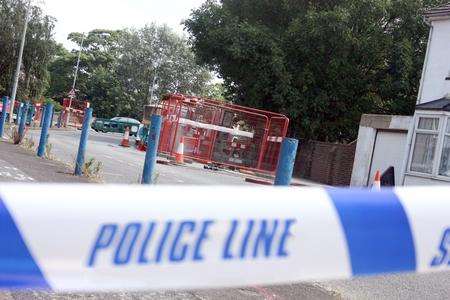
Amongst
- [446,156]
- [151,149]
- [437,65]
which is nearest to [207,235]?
[151,149]

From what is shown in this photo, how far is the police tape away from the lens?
1643 mm

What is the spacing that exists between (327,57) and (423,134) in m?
8.88

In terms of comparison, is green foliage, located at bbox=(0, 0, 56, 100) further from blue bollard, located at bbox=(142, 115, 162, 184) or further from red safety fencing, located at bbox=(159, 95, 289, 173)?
blue bollard, located at bbox=(142, 115, 162, 184)

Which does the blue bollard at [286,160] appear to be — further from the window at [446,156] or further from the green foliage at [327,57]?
the green foliage at [327,57]

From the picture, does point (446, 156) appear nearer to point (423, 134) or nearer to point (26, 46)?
point (423, 134)

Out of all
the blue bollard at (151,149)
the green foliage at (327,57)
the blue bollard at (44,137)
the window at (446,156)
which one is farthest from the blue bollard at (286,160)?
the green foliage at (327,57)

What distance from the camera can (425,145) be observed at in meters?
18.9

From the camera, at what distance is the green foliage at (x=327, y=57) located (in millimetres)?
26078

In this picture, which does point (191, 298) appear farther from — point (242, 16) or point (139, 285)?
point (242, 16)

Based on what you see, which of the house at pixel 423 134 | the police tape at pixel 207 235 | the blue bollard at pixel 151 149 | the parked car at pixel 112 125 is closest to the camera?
the police tape at pixel 207 235

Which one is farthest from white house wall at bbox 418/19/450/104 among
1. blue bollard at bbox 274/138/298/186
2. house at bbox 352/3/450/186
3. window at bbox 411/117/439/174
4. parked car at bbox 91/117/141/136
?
parked car at bbox 91/117/141/136

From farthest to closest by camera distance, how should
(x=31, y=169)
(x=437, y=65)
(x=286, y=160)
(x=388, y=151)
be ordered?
(x=388, y=151) < (x=437, y=65) < (x=31, y=169) < (x=286, y=160)

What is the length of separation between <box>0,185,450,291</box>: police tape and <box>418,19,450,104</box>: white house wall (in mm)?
18309

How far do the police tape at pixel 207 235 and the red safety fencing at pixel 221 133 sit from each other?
580 inches
